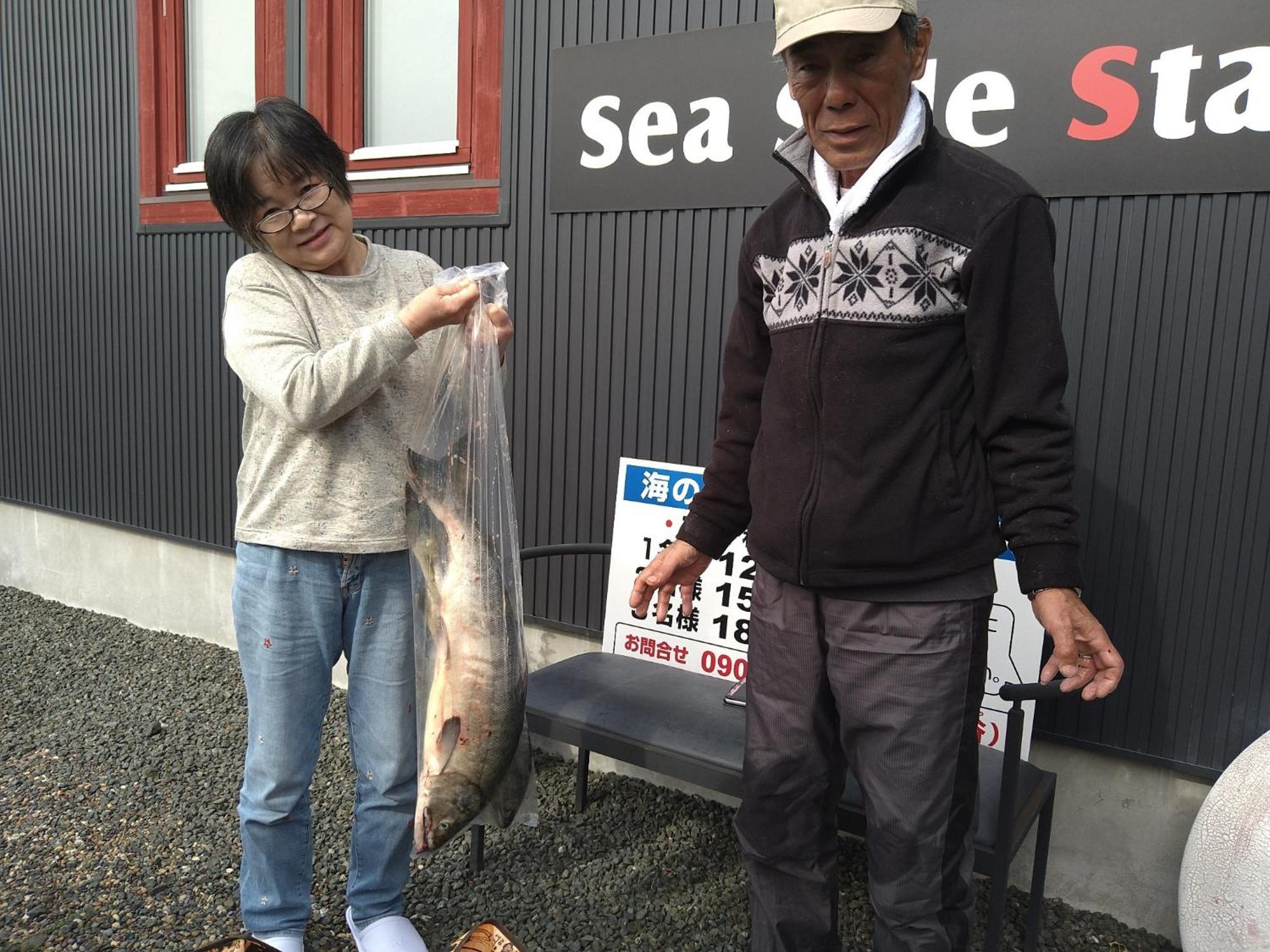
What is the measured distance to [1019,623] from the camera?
2906 mm

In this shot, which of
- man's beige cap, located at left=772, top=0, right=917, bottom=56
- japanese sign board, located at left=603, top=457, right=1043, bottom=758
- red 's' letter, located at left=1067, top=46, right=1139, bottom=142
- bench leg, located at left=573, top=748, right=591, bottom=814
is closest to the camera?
man's beige cap, located at left=772, top=0, right=917, bottom=56

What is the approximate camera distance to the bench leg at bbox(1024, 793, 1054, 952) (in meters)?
2.67

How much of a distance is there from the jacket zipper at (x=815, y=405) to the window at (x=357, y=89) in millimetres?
2670

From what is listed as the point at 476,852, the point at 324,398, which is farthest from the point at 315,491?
the point at 476,852

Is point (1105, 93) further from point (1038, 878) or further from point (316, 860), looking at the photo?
point (316, 860)

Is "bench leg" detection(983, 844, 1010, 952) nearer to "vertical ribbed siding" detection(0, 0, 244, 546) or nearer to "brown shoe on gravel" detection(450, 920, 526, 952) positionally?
"brown shoe on gravel" detection(450, 920, 526, 952)

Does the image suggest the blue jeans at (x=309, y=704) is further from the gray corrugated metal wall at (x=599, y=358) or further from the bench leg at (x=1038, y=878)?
the bench leg at (x=1038, y=878)

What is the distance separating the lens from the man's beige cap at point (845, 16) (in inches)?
63.1

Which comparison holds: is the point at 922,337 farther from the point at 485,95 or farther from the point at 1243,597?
the point at 485,95

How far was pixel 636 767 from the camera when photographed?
12.8 ft

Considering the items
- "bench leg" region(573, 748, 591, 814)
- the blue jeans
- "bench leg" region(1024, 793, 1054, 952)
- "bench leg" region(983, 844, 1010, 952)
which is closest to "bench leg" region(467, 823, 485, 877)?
"bench leg" region(573, 748, 591, 814)

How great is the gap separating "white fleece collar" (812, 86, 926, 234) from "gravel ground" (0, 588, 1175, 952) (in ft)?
7.25

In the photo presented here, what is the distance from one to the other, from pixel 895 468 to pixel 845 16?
2.64 ft

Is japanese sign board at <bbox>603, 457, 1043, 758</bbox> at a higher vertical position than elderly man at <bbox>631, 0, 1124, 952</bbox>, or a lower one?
lower
